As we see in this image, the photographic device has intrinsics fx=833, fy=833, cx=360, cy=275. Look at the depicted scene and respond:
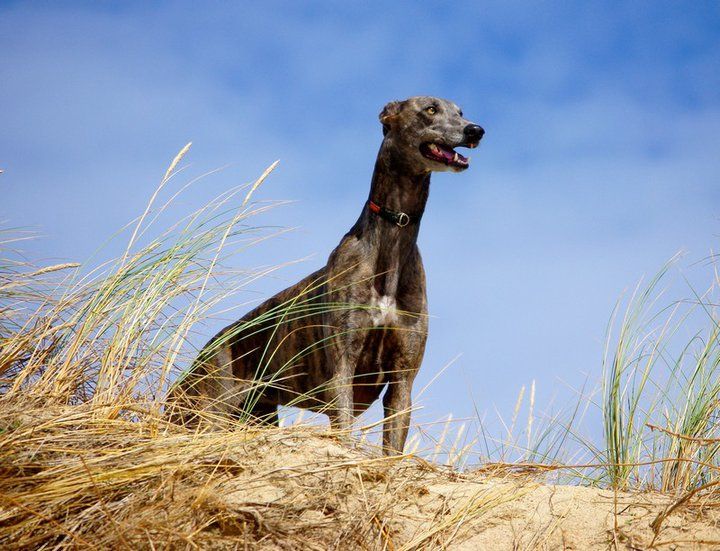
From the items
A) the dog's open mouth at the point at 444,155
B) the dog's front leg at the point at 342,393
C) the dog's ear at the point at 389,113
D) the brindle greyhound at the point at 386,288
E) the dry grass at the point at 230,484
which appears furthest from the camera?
the dog's ear at the point at 389,113

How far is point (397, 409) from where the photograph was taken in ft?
16.1

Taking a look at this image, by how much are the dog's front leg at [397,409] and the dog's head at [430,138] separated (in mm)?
1312

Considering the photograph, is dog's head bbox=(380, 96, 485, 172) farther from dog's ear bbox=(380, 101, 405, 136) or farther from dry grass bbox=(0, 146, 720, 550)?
dry grass bbox=(0, 146, 720, 550)

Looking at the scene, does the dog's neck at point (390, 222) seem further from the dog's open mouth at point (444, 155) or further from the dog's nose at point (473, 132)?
the dog's nose at point (473, 132)

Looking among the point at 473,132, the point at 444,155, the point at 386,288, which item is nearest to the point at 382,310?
the point at 386,288

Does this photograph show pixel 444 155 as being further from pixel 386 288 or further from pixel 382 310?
pixel 382 310

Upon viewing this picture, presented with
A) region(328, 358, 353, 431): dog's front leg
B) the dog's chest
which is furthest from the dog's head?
region(328, 358, 353, 431): dog's front leg

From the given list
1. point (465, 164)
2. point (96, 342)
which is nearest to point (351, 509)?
point (96, 342)

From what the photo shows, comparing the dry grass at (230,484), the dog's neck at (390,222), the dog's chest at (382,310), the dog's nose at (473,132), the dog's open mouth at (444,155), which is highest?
the dog's nose at (473,132)

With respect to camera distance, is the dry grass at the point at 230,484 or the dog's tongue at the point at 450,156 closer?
the dry grass at the point at 230,484

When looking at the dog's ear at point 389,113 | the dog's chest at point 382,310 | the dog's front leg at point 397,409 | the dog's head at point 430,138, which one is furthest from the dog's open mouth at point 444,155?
the dog's front leg at point 397,409

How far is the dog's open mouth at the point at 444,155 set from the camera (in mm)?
5027

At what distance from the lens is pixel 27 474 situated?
114 inches

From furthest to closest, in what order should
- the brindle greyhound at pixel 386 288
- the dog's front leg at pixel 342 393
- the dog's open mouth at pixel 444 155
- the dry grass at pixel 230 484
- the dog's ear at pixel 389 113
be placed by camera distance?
1. the dog's ear at pixel 389 113
2. the dog's open mouth at pixel 444 155
3. the brindle greyhound at pixel 386 288
4. the dog's front leg at pixel 342 393
5. the dry grass at pixel 230 484
